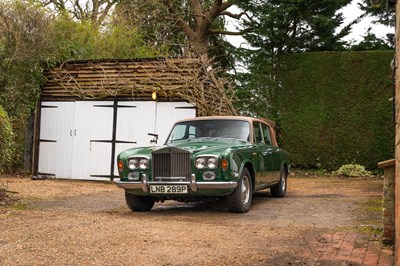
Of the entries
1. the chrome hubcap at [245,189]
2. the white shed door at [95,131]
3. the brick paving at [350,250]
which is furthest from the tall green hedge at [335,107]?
the brick paving at [350,250]

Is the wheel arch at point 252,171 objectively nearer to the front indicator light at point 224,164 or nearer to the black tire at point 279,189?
the front indicator light at point 224,164

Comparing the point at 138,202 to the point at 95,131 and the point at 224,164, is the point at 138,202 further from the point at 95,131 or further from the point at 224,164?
the point at 95,131

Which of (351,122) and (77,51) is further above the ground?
(77,51)

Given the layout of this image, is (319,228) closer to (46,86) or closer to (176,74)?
(176,74)

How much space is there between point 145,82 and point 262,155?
6039 mm

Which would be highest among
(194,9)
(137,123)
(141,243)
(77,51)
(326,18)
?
(194,9)

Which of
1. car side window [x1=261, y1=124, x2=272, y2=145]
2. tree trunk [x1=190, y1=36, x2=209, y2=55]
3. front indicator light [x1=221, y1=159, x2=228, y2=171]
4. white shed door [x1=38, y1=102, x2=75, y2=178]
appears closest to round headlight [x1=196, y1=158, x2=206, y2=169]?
front indicator light [x1=221, y1=159, x2=228, y2=171]

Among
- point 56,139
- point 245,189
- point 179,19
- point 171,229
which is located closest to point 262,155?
point 245,189

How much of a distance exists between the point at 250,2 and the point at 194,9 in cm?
600

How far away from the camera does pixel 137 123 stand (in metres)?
14.2

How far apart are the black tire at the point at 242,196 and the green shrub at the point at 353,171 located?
8.16 meters

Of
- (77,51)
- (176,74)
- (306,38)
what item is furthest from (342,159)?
(77,51)

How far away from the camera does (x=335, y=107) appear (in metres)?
16.4

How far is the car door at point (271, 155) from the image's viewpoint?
9.49 meters
